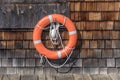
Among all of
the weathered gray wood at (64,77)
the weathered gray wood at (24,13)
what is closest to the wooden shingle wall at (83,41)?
the weathered gray wood at (24,13)

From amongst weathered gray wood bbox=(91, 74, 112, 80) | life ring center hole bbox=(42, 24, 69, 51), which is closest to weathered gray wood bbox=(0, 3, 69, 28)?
life ring center hole bbox=(42, 24, 69, 51)

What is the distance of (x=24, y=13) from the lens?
567cm

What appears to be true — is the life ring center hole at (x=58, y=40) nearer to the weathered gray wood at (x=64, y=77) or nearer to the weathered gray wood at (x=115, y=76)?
the weathered gray wood at (x=64, y=77)

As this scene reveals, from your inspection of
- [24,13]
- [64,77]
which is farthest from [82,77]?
[24,13]

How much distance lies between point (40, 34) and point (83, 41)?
71cm

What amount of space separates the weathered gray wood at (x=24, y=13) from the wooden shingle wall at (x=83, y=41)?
0.05ft

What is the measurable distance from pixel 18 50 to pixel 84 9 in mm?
1247

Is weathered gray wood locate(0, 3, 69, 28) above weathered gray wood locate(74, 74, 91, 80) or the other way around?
above

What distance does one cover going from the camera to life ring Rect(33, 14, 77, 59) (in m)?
5.58

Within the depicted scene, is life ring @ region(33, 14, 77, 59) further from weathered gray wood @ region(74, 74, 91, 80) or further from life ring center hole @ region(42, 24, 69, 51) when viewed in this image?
weathered gray wood @ region(74, 74, 91, 80)

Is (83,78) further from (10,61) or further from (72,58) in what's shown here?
(10,61)

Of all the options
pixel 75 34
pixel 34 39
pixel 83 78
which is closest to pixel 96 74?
pixel 83 78

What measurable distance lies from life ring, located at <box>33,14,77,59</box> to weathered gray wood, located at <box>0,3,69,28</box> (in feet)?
0.42

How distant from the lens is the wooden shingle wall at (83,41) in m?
5.70
